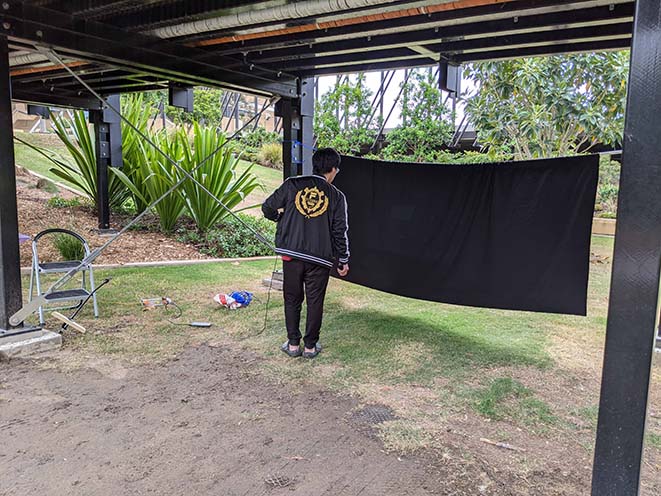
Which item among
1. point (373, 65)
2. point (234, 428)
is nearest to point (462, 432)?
point (234, 428)

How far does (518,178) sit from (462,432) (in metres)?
2.07

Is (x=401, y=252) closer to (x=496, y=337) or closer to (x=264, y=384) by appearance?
(x=496, y=337)

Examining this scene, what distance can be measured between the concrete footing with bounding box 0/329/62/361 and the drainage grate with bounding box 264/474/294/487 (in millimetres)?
2517

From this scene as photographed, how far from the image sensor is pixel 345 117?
48.6 feet

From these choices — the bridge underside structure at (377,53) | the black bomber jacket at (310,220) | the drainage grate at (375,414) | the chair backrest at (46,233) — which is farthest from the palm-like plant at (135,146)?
the drainage grate at (375,414)

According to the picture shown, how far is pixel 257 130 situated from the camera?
19.9 metres

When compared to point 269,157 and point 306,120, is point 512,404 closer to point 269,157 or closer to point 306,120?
point 306,120

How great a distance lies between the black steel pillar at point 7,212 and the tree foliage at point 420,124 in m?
9.40

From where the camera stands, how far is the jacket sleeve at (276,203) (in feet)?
13.1

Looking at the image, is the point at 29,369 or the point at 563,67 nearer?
the point at 29,369

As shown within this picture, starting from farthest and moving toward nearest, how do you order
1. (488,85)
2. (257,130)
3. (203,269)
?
(257,130) → (488,85) → (203,269)

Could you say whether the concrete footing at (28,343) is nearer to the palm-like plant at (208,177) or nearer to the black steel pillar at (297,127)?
the black steel pillar at (297,127)

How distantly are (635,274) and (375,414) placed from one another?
187 cm

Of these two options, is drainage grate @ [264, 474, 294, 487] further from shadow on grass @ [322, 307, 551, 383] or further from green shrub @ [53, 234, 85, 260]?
green shrub @ [53, 234, 85, 260]
